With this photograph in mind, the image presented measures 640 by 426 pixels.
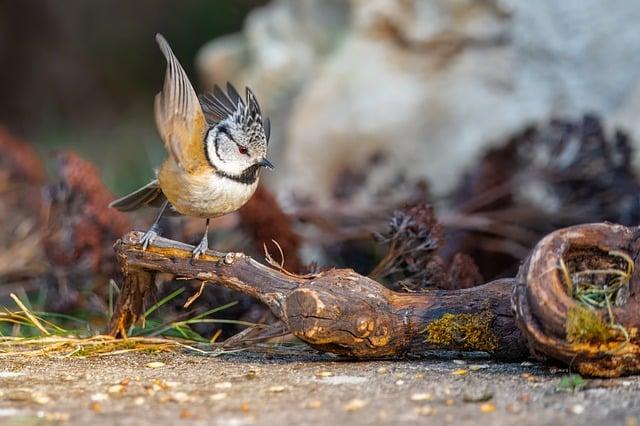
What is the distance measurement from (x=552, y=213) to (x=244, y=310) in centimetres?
199

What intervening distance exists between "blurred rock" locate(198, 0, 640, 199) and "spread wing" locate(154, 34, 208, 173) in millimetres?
2490

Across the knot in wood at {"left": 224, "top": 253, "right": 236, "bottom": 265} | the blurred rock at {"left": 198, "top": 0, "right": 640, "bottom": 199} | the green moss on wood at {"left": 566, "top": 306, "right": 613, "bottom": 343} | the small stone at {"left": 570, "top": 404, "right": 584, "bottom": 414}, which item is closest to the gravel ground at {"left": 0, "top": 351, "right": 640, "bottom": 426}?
the small stone at {"left": 570, "top": 404, "right": 584, "bottom": 414}

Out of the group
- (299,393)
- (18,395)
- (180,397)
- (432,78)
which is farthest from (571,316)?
Answer: (432,78)

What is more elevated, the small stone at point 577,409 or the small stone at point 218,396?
the small stone at point 218,396

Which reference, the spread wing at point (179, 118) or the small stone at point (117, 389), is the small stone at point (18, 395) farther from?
the spread wing at point (179, 118)

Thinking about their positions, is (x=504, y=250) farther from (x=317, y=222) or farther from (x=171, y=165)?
(x=171, y=165)

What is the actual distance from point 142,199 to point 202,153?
1.56 feet

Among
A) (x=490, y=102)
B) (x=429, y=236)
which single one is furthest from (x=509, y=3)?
(x=429, y=236)

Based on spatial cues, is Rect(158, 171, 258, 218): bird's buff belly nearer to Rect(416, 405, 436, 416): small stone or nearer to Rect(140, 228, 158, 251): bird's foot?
Rect(140, 228, 158, 251): bird's foot

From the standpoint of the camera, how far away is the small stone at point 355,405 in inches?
100

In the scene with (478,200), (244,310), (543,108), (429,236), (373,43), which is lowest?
(244,310)

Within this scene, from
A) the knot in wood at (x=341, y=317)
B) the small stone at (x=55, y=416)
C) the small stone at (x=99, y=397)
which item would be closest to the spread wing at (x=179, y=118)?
the knot in wood at (x=341, y=317)

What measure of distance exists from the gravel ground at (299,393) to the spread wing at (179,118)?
28.2 inches

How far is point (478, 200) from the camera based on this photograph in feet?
17.2
